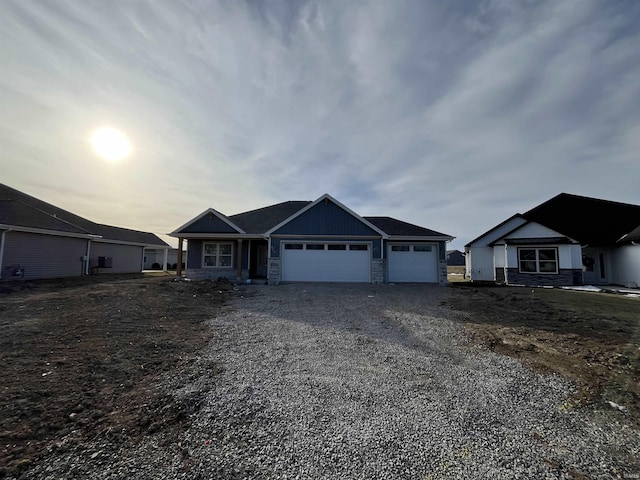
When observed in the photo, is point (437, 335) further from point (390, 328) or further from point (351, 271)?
point (351, 271)

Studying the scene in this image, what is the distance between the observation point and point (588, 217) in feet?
63.9

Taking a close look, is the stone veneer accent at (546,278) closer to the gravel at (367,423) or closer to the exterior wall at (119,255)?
the gravel at (367,423)

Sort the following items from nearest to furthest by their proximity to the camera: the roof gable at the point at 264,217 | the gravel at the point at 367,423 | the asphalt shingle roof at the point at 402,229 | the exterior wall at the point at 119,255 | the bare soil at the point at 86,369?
the gravel at the point at 367,423, the bare soil at the point at 86,369, the asphalt shingle roof at the point at 402,229, the roof gable at the point at 264,217, the exterior wall at the point at 119,255

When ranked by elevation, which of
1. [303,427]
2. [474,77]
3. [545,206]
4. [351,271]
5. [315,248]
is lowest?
[303,427]

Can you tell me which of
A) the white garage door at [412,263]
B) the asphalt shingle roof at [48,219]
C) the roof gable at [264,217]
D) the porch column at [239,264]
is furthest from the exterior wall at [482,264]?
the asphalt shingle roof at [48,219]

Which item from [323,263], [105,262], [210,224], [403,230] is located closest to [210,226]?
[210,224]

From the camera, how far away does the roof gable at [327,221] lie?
53.6ft

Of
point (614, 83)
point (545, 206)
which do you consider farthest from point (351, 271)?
point (545, 206)

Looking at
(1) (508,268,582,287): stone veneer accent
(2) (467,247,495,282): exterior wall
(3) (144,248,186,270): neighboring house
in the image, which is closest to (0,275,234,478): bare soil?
(1) (508,268,582,287): stone veneer accent

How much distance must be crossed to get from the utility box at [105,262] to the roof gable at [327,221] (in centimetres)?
1503

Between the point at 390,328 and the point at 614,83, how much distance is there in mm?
9870

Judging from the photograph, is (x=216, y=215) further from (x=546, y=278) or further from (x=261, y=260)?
(x=546, y=278)

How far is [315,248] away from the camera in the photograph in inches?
650

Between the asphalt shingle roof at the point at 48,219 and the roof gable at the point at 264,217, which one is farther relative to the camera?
the roof gable at the point at 264,217
